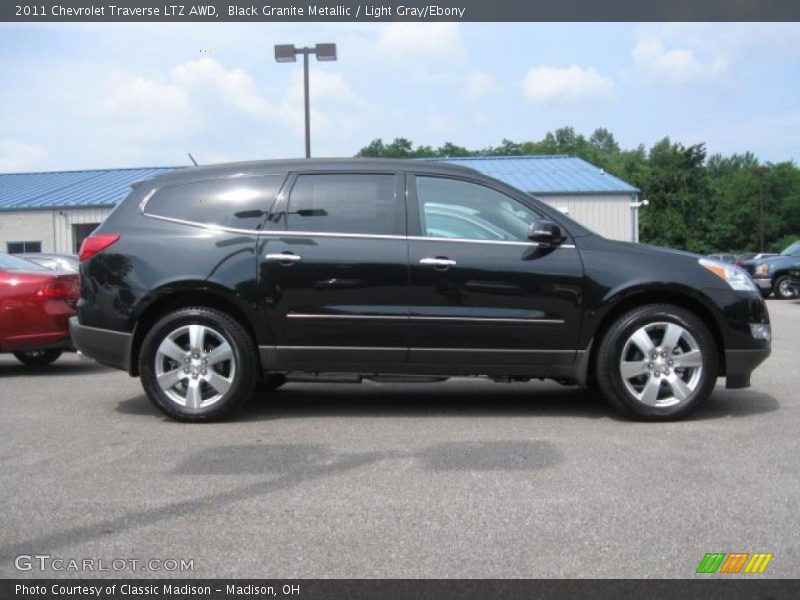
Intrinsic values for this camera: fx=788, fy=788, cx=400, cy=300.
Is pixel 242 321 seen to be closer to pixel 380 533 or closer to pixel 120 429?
pixel 120 429

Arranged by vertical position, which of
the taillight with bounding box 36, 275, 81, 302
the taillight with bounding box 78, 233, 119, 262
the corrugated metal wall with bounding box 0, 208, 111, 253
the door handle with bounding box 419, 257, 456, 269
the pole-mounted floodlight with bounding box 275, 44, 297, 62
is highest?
the pole-mounted floodlight with bounding box 275, 44, 297, 62

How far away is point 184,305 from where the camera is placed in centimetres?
559

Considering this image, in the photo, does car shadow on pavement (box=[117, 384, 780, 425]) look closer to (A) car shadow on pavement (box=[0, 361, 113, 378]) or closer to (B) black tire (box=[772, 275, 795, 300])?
(A) car shadow on pavement (box=[0, 361, 113, 378])

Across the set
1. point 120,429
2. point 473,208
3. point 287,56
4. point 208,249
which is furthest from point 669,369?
point 287,56

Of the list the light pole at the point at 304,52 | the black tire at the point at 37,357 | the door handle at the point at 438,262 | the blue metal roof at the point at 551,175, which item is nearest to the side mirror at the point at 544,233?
the door handle at the point at 438,262

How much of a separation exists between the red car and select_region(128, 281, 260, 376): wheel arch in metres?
2.34

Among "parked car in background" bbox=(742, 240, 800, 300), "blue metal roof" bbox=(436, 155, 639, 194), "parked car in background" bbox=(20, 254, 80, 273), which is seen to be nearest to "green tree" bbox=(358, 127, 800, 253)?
"blue metal roof" bbox=(436, 155, 639, 194)

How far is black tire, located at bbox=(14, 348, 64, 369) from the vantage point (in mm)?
8633

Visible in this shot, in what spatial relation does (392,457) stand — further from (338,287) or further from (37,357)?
(37,357)

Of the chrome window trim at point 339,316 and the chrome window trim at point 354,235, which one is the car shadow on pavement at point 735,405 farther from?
the chrome window trim at point 339,316

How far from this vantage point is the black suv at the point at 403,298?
5.34m

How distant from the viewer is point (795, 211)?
297ft

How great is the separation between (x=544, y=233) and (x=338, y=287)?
4.72 ft

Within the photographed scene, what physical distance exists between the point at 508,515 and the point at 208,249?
116 inches
